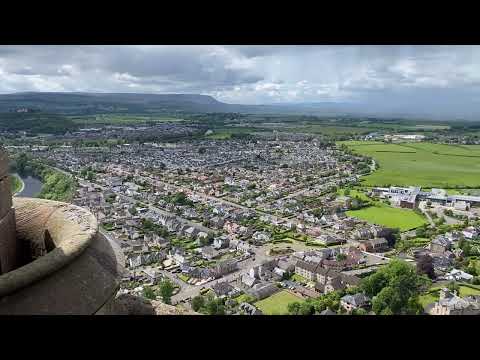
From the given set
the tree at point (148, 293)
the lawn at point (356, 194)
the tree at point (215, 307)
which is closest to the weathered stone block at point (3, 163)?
the tree at point (215, 307)

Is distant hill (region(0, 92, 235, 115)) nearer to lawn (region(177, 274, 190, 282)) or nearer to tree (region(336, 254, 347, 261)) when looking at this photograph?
lawn (region(177, 274, 190, 282))

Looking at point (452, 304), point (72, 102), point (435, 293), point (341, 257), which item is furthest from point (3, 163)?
point (72, 102)

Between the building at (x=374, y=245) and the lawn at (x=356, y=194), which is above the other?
the lawn at (x=356, y=194)

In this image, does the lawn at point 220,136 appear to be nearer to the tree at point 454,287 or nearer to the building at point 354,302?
Result: the tree at point 454,287

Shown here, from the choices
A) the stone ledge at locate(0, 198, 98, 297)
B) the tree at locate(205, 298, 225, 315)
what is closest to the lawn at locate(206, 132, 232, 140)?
the tree at locate(205, 298, 225, 315)

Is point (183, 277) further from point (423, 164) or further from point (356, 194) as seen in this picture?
point (423, 164)

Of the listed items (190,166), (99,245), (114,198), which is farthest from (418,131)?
(99,245)
